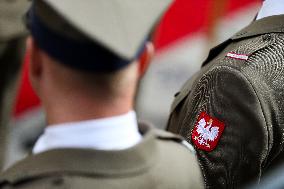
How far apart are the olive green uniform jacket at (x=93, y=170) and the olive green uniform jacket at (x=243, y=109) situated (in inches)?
14.1

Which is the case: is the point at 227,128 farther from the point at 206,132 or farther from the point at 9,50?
the point at 9,50

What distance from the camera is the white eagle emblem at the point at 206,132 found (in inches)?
76.0

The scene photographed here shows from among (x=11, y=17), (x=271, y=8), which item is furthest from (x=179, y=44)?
(x=271, y=8)

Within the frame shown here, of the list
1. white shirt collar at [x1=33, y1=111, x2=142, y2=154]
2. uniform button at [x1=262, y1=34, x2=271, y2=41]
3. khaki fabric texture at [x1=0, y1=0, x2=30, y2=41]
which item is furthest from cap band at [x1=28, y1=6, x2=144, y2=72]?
khaki fabric texture at [x1=0, y1=0, x2=30, y2=41]

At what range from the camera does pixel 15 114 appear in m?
4.13

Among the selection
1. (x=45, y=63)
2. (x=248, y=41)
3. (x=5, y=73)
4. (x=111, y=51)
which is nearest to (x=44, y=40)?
(x=45, y=63)

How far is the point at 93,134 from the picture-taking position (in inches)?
57.7

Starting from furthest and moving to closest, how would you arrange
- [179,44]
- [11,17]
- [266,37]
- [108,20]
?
[179,44]
[11,17]
[266,37]
[108,20]

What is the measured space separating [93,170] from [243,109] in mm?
524

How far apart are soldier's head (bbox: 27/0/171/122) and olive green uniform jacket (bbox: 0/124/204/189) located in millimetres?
111

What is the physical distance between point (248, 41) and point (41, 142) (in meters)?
0.74

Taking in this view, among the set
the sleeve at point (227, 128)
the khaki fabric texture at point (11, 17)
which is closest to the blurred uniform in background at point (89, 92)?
the sleeve at point (227, 128)

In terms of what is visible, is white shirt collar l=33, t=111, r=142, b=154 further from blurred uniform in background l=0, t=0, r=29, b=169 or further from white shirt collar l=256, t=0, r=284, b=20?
blurred uniform in background l=0, t=0, r=29, b=169

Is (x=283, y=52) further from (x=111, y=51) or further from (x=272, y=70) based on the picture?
(x=111, y=51)
